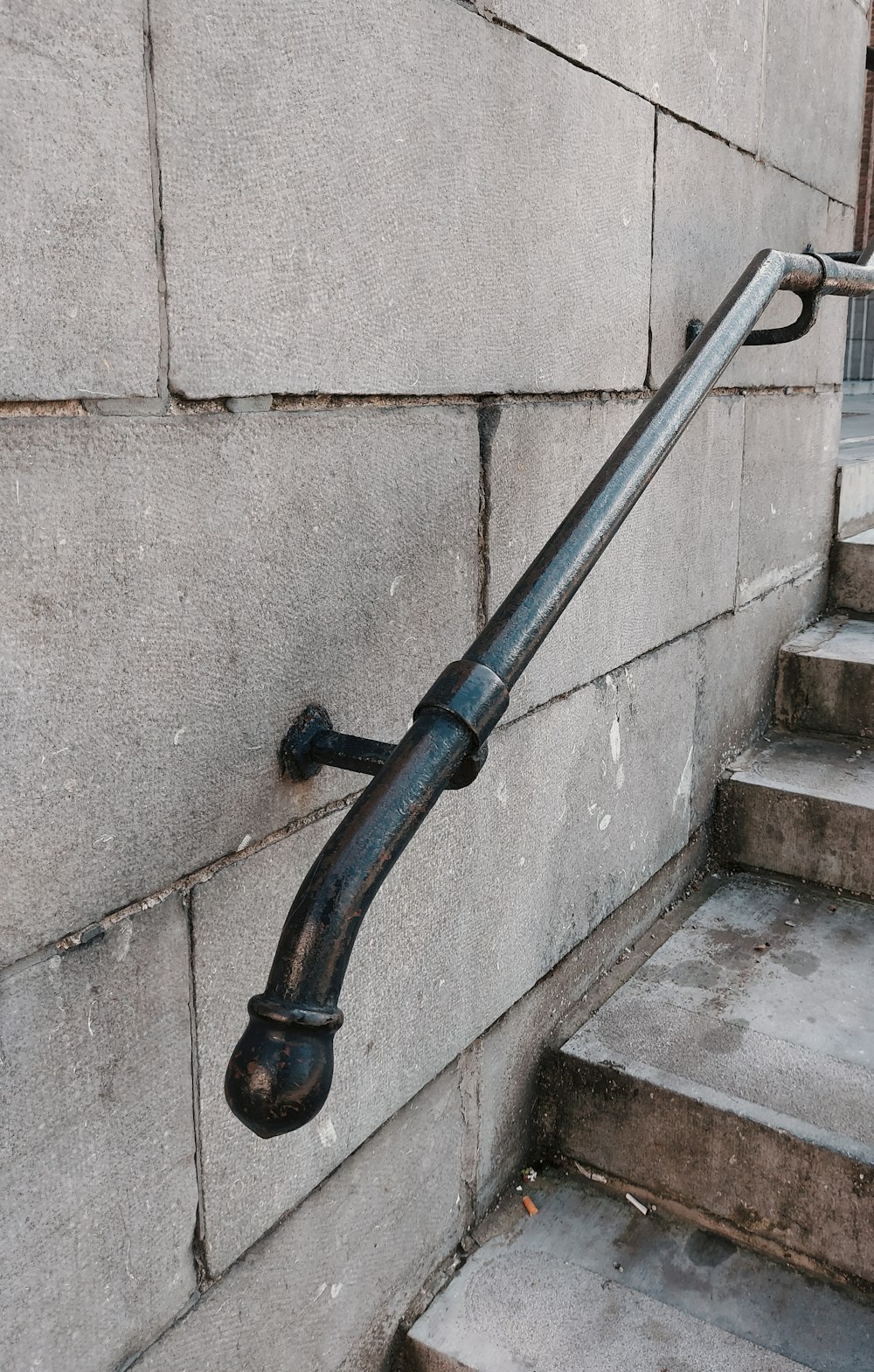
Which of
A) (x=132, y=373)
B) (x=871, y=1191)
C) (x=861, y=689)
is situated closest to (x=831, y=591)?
(x=861, y=689)

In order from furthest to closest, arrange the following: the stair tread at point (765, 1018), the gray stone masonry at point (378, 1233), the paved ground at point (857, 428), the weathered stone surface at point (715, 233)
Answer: the paved ground at point (857, 428) → the weathered stone surface at point (715, 233) → the stair tread at point (765, 1018) → the gray stone masonry at point (378, 1233)

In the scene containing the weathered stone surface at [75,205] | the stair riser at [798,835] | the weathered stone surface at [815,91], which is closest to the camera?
the weathered stone surface at [75,205]

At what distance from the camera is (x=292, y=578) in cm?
141

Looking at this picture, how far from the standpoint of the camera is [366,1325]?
178 cm

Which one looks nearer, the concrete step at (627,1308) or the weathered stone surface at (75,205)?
the weathered stone surface at (75,205)

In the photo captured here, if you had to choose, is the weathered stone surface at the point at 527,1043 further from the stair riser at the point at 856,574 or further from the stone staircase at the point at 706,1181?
the stair riser at the point at 856,574

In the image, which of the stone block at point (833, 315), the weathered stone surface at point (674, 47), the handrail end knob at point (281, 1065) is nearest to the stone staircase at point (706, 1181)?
the handrail end knob at point (281, 1065)

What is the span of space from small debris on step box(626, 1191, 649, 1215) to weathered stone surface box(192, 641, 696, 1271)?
1.44 ft

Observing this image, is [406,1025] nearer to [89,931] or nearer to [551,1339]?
[551,1339]

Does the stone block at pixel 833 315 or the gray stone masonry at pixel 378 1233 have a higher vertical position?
the stone block at pixel 833 315

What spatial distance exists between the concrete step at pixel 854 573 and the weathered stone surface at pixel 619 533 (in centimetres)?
97

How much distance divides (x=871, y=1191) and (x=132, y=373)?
5.57 ft

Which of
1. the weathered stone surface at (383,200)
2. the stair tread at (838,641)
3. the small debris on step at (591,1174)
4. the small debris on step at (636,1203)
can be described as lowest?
the small debris on step at (636,1203)

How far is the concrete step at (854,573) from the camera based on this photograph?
3730mm
